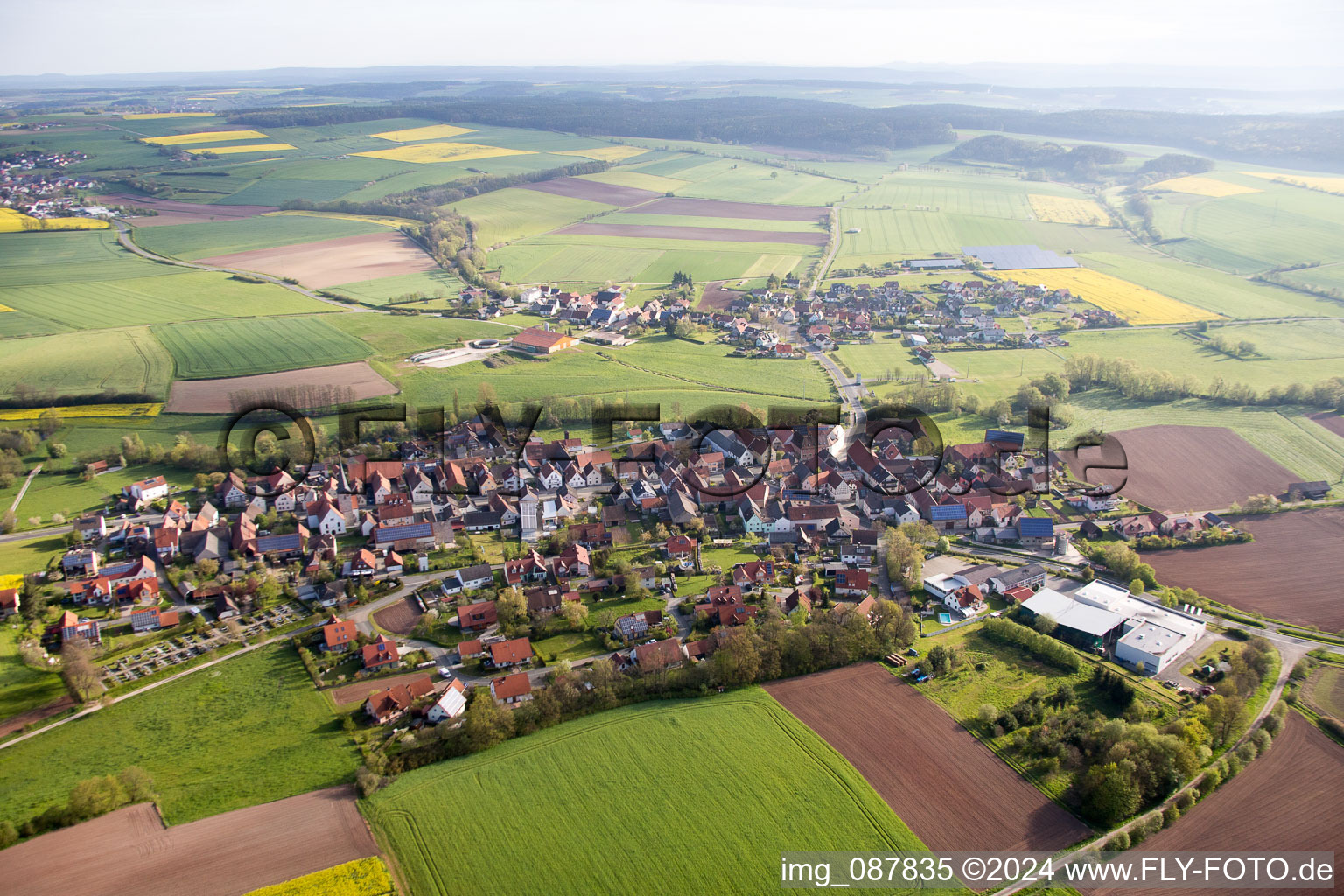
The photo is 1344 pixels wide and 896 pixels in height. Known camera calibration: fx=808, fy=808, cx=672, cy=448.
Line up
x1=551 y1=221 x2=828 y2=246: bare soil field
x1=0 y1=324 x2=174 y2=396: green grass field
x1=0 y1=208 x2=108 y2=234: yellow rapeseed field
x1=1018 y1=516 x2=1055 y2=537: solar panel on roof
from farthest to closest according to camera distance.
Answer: x1=551 y1=221 x2=828 y2=246: bare soil field, x1=0 y1=208 x2=108 y2=234: yellow rapeseed field, x1=0 y1=324 x2=174 y2=396: green grass field, x1=1018 y1=516 x2=1055 y2=537: solar panel on roof

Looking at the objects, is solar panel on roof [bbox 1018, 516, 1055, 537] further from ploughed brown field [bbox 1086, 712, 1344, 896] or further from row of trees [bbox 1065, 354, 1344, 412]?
row of trees [bbox 1065, 354, 1344, 412]

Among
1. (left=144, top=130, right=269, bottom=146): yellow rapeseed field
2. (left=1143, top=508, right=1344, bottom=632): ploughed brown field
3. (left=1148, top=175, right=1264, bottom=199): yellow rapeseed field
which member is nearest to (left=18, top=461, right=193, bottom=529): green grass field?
(left=1143, top=508, right=1344, bottom=632): ploughed brown field

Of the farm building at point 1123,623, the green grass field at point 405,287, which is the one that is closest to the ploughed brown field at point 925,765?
the farm building at point 1123,623

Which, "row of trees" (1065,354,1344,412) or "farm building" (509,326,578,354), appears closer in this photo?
"row of trees" (1065,354,1344,412)

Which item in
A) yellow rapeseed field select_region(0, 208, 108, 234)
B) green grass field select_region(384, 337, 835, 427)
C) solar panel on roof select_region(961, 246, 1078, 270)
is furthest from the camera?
yellow rapeseed field select_region(0, 208, 108, 234)

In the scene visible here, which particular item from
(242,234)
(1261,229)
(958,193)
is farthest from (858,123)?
(242,234)

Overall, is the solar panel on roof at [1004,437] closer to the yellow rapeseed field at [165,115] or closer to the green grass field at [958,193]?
the green grass field at [958,193]

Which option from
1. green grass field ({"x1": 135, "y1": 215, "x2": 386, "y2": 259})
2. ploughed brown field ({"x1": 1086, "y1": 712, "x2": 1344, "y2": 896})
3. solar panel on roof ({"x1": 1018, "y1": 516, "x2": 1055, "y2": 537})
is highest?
green grass field ({"x1": 135, "y1": 215, "x2": 386, "y2": 259})

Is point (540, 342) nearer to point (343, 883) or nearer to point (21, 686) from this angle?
point (21, 686)
